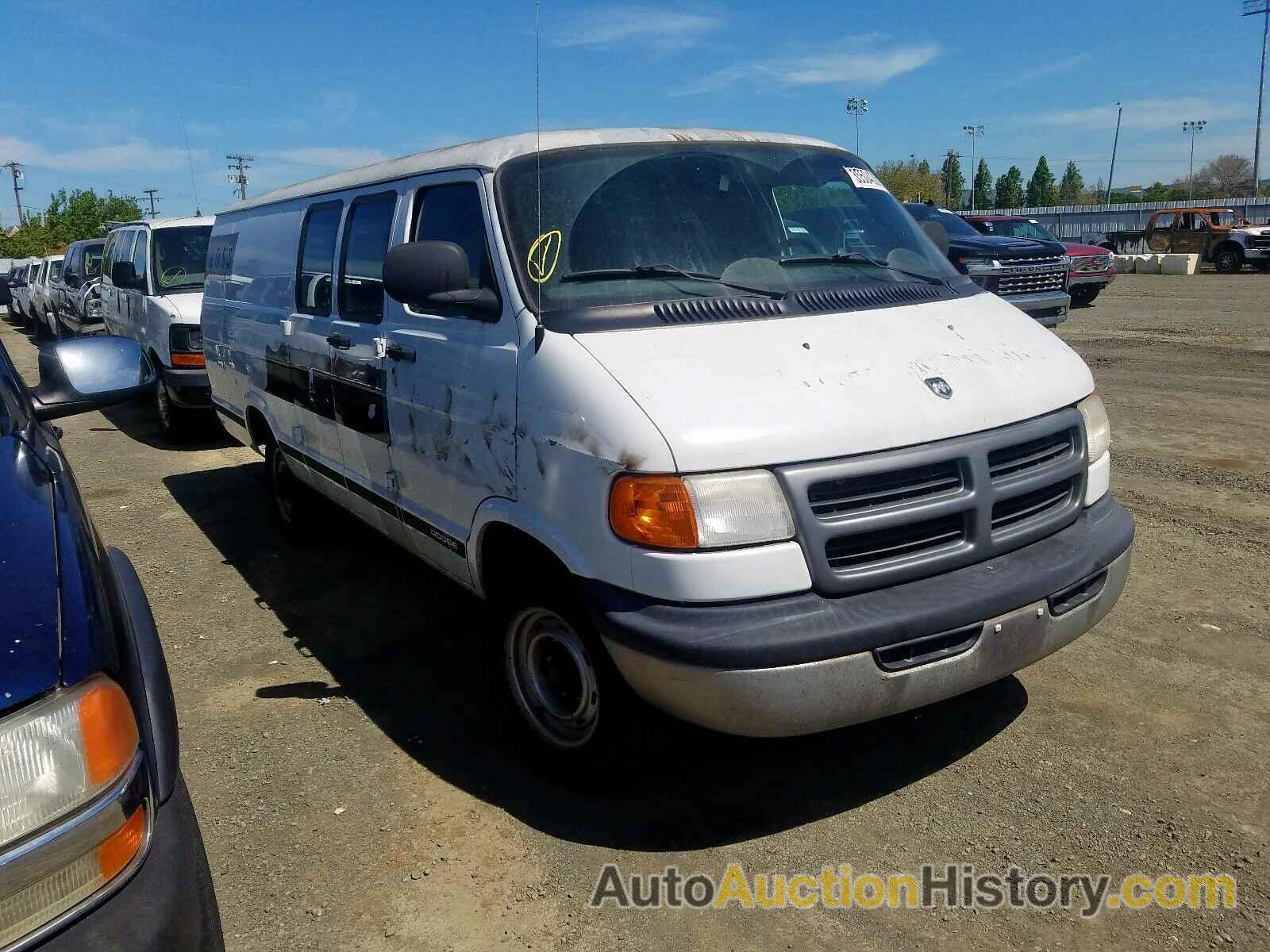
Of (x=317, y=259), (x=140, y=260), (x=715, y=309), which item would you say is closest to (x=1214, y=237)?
(x=140, y=260)

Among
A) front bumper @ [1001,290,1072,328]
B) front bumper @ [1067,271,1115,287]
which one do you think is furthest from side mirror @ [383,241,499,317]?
front bumper @ [1067,271,1115,287]

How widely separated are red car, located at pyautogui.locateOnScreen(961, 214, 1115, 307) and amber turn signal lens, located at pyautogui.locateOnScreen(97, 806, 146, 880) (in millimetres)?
18760

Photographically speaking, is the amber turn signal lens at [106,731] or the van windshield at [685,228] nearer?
the amber turn signal lens at [106,731]

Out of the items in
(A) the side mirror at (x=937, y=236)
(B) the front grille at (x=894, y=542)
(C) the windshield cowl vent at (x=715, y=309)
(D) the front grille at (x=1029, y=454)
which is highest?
(A) the side mirror at (x=937, y=236)

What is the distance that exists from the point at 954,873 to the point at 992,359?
1.63m

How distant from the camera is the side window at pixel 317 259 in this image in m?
4.78

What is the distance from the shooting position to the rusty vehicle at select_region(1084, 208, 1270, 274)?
2719 centimetres

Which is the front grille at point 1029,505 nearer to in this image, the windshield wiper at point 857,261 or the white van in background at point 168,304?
the windshield wiper at point 857,261

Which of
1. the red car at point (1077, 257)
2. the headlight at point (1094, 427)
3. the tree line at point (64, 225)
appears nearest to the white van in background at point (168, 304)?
the headlight at point (1094, 427)

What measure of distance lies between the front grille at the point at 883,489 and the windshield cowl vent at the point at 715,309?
76 cm

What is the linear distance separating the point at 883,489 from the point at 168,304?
8397mm

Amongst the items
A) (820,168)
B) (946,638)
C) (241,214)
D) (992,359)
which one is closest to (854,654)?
(946,638)

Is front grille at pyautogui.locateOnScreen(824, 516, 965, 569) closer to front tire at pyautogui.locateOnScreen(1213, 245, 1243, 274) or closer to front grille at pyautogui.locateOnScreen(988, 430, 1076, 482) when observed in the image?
front grille at pyautogui.locateOnScreen(988, 430, 1076, 482)

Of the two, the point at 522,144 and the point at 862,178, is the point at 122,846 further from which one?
the point at 862,178
